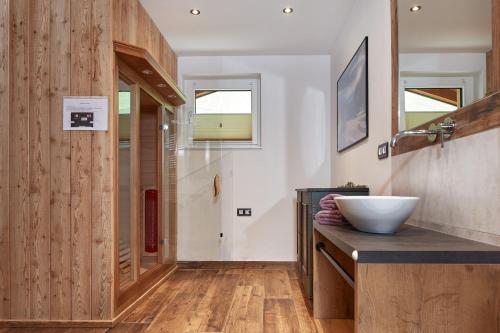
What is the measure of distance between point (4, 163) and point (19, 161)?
0.35 ft

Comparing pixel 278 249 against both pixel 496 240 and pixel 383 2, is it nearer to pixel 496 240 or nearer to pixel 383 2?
pixel 383 2

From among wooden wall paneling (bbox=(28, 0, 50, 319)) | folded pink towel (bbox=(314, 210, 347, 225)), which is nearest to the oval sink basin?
folded pink towel (bbox=(314, 210, 347, 225))

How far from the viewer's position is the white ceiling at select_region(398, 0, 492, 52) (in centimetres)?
127

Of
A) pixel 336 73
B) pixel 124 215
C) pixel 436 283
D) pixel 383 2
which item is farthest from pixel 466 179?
pixel 336 73

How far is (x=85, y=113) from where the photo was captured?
7.78 ft

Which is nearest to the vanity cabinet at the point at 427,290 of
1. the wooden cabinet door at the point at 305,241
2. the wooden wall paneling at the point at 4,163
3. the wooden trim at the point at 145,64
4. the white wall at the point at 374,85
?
the white wall at the point at 374,85

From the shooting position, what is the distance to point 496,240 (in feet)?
3.74

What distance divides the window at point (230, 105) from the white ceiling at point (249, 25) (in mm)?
349

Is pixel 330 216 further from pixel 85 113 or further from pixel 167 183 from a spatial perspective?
pixel 167 183

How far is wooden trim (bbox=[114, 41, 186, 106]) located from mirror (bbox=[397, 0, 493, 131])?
1.71m

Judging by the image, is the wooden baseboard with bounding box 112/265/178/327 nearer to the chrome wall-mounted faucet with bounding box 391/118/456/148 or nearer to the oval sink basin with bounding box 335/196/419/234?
the oval sink basin with bounding box 335/196/419/234

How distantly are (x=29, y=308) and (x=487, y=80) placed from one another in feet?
9.36

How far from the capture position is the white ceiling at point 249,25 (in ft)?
10.0

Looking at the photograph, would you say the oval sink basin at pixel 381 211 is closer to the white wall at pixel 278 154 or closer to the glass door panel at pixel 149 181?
the glass door panel at pixel 149 181
